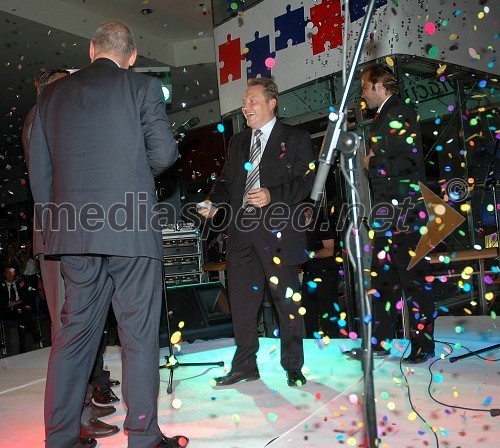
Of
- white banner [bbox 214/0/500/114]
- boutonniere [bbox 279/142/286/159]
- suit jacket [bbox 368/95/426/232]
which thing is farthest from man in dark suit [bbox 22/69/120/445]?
white banner [bbox 214/0/500/114]

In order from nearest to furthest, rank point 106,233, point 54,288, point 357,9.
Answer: point 106,233 < point 54,288 < point 357,9

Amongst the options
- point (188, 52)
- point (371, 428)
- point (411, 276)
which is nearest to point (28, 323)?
point (188, 52)

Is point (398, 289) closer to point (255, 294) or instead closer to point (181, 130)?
point (255, 294)

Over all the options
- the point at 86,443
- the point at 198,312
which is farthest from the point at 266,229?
the point at 198,312

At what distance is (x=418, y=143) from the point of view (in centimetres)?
345

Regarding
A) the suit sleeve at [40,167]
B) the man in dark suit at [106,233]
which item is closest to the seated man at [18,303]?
the suit sleeve at [40,167]

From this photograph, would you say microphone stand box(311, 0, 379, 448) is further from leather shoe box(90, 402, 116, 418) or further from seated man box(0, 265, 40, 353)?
seated man box(0, 265, 40, 353)

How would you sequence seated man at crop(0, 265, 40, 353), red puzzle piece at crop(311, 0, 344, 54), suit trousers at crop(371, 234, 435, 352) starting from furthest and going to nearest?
seated man at crop(0, 265, 40, 353)
red puzzle piece at crop(311, 0, 344, 54)
suit trousers at crop(371, 234, 435, 352)

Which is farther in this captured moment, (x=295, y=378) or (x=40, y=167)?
(x=295, y=378)

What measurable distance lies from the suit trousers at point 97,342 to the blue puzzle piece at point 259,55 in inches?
171

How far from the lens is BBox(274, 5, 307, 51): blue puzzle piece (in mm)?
5695

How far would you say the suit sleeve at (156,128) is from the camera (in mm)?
2125

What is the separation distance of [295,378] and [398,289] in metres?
0.95

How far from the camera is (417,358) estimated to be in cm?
332
